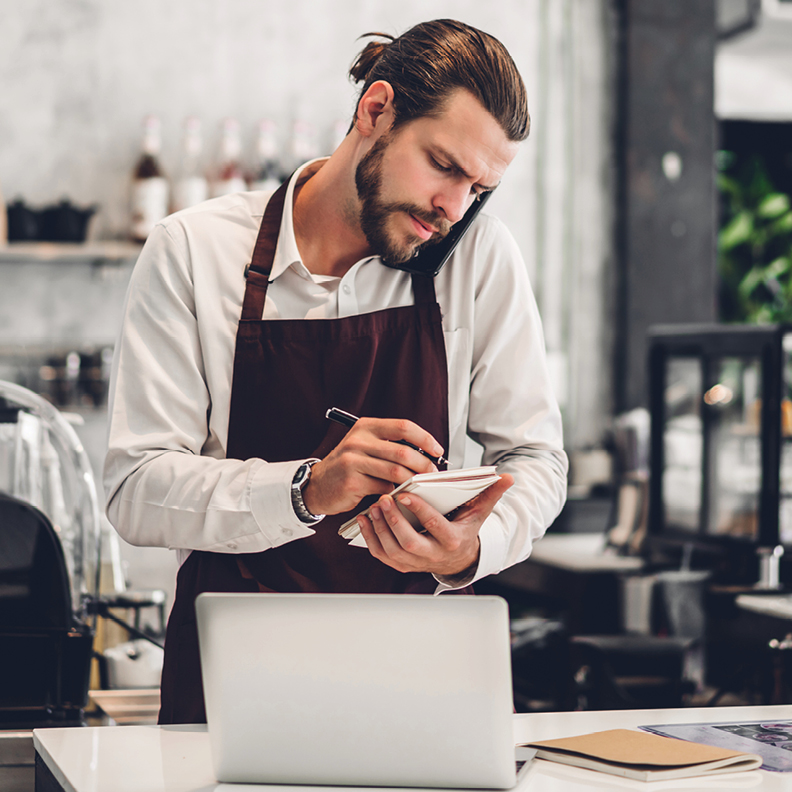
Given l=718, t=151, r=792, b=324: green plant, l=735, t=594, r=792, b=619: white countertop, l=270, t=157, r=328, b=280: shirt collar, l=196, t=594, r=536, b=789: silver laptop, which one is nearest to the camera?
l=196, t=594, r=536, b=789: silver laptop

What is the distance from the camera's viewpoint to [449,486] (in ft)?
3.66

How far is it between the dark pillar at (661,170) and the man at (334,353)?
300 cm

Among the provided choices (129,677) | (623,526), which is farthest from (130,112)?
(129,677)

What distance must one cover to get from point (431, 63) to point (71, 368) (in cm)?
277

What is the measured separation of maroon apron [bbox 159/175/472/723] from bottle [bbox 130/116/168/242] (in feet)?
8.26

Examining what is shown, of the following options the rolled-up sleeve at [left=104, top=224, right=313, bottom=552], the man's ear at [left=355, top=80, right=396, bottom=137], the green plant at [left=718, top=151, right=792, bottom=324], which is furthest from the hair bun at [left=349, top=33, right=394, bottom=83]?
the green plant at [left=718, top=151, right=792, bottom=324]

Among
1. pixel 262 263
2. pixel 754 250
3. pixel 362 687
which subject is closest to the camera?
pixel 362 687

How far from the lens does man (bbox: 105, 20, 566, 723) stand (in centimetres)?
133

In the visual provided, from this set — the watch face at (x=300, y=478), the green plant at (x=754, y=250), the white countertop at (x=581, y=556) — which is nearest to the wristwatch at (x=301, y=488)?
the watch face at (x=300, y=478)

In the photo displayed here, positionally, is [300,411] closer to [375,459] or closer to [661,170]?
[375,459]

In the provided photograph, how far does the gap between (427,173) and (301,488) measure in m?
0.45

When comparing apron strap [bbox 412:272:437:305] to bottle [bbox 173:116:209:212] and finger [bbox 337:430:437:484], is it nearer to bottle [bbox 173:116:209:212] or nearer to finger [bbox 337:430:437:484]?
finger [bbox 337:430:437:484]

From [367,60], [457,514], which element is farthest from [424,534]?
[367,60]

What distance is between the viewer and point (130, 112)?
4.03 meters
